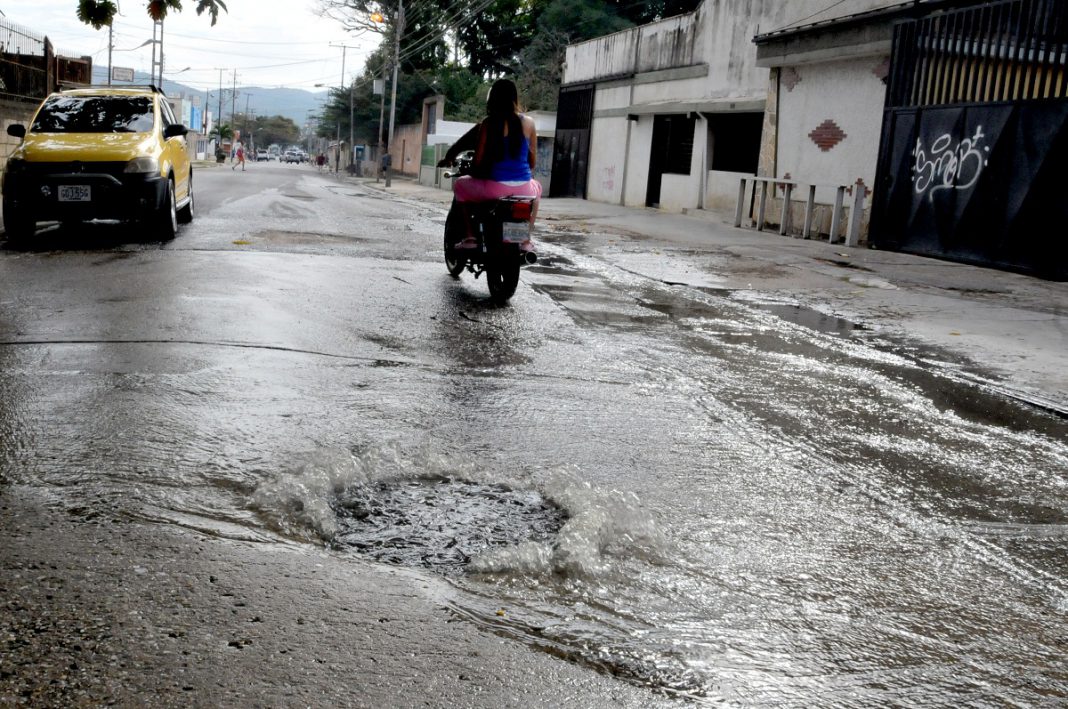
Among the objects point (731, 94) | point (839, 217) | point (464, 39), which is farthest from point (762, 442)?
point (464, 39)

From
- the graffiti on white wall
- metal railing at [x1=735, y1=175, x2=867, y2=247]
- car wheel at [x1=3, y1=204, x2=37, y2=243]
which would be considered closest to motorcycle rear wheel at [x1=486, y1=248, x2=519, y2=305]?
car wheel at [x1=3, y1=204, x2=37, y2=243]

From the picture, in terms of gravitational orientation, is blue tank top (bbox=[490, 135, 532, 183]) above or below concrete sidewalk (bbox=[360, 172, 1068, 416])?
above

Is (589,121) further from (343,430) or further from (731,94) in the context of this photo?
(343,430)

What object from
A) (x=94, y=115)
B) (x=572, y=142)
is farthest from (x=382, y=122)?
(x=94, y=115)

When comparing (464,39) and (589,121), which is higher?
(464,39)

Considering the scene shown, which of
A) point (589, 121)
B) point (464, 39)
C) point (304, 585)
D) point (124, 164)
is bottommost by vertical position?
point (304, 585)

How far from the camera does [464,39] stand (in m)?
62.1

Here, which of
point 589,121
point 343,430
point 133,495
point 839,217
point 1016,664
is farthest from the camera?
point 589,121

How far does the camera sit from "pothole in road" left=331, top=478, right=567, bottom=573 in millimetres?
3035

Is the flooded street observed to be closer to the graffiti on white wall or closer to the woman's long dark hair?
the woman's long dark hair

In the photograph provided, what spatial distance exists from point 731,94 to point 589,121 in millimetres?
9700

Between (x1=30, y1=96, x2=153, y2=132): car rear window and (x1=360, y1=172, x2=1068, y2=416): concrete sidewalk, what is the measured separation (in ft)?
19.1


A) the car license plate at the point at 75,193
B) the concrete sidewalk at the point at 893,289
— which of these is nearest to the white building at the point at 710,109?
the concrete sidewalk at the point at 893,289

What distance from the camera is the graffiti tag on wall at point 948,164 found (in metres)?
13.3
